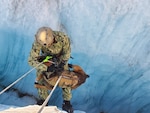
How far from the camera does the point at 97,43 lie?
3.11m

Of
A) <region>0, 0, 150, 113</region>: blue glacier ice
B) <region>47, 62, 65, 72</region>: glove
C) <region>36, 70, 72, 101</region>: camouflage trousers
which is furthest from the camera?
<region>0, 0, 150, 113</region>: blue glacier ice

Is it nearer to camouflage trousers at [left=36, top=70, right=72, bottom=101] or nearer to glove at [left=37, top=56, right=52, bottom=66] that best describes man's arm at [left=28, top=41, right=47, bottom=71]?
glove at [left=37, top=56, right=52, bottom=66]

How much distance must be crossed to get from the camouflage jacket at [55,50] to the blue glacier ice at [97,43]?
0.55 meters

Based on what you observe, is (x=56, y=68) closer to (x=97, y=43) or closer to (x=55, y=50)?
(x=55, y=50)

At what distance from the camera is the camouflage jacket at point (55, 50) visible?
98.3 inches

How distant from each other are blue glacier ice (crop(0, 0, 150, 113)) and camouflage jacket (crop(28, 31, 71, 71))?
21.8 inches

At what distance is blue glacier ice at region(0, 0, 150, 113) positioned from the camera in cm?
306

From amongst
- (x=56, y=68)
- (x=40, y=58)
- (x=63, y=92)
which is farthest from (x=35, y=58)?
(x=63, y=92)

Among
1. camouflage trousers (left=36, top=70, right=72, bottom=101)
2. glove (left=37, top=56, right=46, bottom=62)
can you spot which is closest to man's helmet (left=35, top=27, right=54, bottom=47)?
glove (left=37, top=56, right=46, bottom=62)

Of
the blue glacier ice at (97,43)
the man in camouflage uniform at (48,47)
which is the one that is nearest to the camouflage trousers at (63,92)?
the man in camouflage uniform at (48,47)

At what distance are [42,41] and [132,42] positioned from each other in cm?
88

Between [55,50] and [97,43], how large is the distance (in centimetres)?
66

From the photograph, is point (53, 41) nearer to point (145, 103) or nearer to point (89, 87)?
point (89, 87)

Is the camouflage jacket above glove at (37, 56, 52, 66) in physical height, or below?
above
